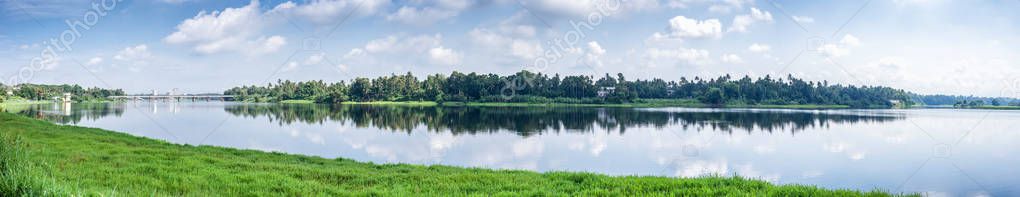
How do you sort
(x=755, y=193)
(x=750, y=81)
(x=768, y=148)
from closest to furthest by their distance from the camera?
(x=755, y=193) → (x=768, y=148) → (x=750, y=81)

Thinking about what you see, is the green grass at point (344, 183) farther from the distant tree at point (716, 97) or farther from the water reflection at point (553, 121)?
the distant tree at point (716, 97)

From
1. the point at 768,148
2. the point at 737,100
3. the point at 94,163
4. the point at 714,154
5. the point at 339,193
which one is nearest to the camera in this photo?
the point at 339,193

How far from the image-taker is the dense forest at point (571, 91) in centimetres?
10631

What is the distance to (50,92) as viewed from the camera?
12975 cm

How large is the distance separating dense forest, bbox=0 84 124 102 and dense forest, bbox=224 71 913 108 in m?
55.6

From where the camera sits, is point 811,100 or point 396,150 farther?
point 811,100

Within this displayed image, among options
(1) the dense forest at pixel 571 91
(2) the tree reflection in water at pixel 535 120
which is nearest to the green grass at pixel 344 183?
(2) the tree reflection in water at pixel 535 120

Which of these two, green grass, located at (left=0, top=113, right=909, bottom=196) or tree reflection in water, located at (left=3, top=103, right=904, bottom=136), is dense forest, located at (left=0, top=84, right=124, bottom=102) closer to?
tree reflection in water, located at (left=3, top=103, right=904, bottom=136)

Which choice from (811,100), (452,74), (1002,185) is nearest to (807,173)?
(1002,185)

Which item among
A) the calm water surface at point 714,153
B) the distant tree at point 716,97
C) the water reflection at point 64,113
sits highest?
the distant tree at point 716,97

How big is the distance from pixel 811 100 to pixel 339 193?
126m

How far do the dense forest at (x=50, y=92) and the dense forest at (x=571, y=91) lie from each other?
55.6 m

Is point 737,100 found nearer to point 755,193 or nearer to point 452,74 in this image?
point 452,74

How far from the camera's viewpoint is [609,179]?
7.84m
